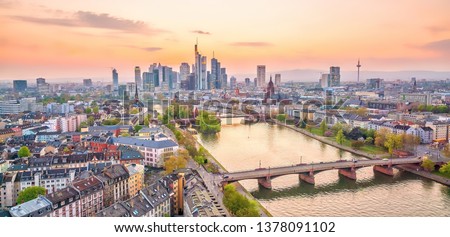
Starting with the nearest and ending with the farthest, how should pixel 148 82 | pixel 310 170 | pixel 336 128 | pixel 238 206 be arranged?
pixel 238 206, pixel 310 170, pixel 336 128, pixel 148 82

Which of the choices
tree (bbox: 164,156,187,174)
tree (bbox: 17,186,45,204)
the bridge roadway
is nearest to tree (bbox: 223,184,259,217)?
the bridge roadway

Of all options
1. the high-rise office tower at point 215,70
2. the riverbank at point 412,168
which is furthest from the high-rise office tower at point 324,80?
the riverbank at point 412,168

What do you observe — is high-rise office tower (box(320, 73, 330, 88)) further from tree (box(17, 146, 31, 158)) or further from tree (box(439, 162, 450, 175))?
tree (box(17, 146, 31, 158))

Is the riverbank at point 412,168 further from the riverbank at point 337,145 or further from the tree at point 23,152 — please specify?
the tree at point 23,152

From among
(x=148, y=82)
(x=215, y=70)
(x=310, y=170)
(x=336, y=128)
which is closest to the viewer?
(x=310, y=170)

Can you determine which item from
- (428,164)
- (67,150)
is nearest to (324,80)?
(428,164)

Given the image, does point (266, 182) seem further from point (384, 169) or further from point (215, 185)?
point (384, 169)
